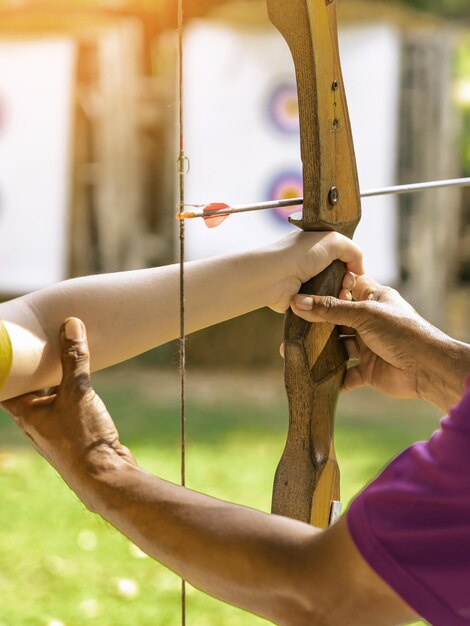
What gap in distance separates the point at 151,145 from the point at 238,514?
14.3 ft

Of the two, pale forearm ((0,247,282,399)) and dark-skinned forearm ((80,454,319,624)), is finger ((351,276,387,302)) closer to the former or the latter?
pale forearm ((0,247,282,399))

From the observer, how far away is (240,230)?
4.61 metres

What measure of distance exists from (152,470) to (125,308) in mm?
2116

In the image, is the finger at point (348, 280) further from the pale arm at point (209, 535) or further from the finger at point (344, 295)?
the pale arm at point (209, 535)

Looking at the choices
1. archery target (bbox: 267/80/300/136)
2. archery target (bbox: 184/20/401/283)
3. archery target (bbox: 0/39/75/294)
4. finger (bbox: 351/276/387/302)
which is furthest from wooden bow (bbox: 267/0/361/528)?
archery target (bbox: 0/39/75/294)

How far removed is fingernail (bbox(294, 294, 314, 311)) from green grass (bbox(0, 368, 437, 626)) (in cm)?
39

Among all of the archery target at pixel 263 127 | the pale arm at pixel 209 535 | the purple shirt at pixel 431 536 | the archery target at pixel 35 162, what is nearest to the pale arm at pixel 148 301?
the pale arm at pixel 209 535

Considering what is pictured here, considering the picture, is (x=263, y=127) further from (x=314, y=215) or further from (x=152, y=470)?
(x=314, y=215)

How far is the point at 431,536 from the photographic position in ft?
2.52

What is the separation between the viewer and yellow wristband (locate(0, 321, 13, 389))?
3.36 ft

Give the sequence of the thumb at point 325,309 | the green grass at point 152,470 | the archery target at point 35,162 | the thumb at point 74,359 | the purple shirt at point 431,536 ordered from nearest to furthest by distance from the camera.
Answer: the purple shirt at point 431,536, the thumb at point 74,359, the thumb at point 325,309, the green grass at point 152,470, the archery target at point 35,162

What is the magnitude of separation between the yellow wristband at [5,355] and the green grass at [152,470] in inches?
12.6

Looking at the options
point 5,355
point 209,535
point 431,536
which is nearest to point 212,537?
point 209,535

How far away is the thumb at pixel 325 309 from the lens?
121 centimetres
